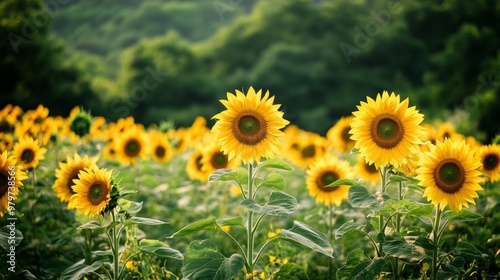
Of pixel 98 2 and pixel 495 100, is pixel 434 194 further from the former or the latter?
pixel 98 2

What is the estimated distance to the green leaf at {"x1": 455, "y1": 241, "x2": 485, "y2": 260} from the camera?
275cm

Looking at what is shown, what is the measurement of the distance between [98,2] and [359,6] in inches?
1012

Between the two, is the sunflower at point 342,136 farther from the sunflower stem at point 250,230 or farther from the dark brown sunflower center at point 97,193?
the dark brown sunflower center at point 97,193

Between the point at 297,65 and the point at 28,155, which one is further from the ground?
the point at 297,65

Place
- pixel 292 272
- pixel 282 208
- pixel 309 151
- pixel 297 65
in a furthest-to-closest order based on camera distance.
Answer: pixel 297 65 < pixel 309 151 < pixel 292 272 < pixel 282 208

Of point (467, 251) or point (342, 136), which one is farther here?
point (342, 136)

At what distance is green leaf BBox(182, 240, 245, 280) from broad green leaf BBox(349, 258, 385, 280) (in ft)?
2.27

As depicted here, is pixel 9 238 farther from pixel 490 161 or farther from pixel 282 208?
pixel 490 161

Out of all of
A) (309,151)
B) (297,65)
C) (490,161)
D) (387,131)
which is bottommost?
(387,131)

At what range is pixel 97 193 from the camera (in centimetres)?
283

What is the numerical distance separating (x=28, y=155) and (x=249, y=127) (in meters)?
2.37

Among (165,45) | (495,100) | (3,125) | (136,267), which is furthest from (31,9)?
(136,267)

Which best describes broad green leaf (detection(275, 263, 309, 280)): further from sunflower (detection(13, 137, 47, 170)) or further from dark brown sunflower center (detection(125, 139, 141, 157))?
dark brown sunflower center (detection(125, 139, 141, 157))

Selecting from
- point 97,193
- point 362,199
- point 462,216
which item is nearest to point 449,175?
point 462,216
